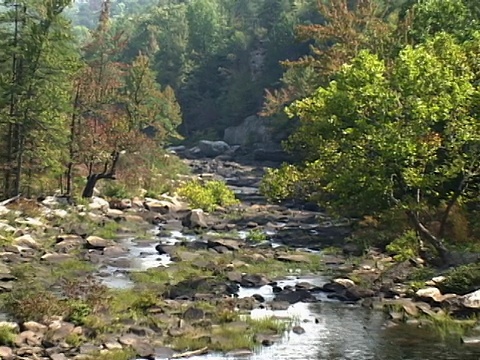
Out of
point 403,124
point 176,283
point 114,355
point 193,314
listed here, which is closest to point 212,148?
point 403,124

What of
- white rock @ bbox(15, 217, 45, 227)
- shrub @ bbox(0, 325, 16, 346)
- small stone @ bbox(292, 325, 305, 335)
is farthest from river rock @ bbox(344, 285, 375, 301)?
white rock @ bbox(15, 217, 45, 227)

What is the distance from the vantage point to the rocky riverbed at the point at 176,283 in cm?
2153

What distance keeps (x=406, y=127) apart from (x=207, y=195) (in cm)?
3109

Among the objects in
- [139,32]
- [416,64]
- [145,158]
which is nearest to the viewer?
[416,64]

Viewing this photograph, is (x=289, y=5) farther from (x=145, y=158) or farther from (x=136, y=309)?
(x=136, y=309)

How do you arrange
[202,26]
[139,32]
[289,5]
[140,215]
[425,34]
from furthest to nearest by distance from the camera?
[139,32] < [202,26] < [289,5] < [140,215] < [425,34]

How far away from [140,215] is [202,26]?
10336 cm

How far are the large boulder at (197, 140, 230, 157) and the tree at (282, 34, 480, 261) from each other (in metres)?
77.7

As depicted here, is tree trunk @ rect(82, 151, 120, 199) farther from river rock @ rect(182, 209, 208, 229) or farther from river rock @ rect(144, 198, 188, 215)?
river rock @ rect(182, 209, 208, 229)

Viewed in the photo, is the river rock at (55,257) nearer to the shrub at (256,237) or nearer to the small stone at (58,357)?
the shrub at (256,237)

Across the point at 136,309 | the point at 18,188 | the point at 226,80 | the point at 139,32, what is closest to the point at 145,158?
the point at 18,188

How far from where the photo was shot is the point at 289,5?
441 ft

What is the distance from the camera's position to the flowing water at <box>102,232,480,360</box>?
67.4ft

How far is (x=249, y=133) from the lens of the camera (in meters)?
116
